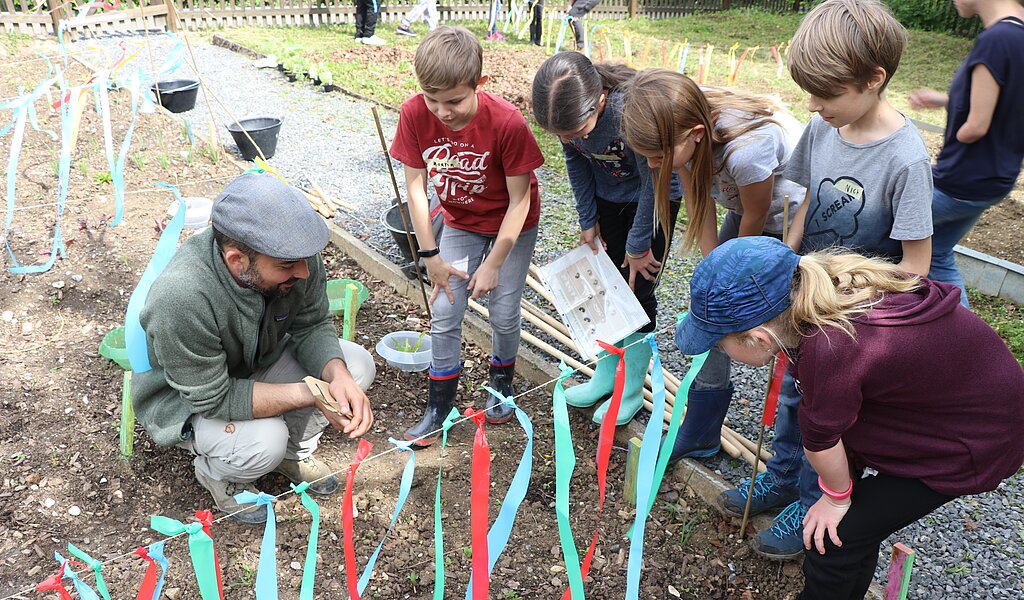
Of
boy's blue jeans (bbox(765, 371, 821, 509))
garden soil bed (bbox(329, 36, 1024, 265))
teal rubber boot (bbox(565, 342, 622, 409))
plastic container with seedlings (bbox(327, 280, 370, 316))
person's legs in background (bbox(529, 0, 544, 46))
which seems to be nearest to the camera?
boy's blue jeans (bbox(765, 371, 821, 509))

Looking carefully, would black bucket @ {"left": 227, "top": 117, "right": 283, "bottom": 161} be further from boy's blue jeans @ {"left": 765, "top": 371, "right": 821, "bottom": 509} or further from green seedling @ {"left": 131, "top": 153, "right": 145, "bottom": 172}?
boy's blue jeans @ {"left": 765, "top": 371, "right": 821, "bottom": 509}

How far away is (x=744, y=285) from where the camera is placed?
1.64 m

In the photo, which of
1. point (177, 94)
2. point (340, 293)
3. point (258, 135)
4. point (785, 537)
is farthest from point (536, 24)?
point (785, 537)

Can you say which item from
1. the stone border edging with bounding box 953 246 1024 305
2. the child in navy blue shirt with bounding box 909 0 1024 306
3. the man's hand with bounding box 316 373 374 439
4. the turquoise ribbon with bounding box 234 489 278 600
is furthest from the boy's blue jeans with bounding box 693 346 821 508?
the stone border edging with bounding box 953 246 1024 305

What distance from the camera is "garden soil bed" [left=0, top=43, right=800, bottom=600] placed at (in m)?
2.45

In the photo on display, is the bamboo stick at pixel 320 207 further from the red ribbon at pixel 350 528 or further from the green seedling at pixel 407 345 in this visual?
the red ribbon at pixel 350 528

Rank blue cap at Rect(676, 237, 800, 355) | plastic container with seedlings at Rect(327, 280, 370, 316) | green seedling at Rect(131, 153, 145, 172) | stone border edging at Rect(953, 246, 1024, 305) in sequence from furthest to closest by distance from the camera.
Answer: green seedling at Rect(131, 153, 145, 172), stone border edging at Rect(953, 246, 1024, 305), plastic container with seedlings at Rect(327, 280, 370, 316), blue cap at Rect(676, 237, 800, 355)

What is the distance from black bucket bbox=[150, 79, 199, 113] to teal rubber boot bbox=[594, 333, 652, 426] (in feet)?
17.0

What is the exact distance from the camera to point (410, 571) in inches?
98.5

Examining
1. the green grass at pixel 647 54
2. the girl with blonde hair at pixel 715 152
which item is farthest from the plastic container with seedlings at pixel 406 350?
the green grass at pixel 647 54

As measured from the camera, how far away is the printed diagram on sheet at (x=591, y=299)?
2.84m

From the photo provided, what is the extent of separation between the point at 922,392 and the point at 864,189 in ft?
2.13

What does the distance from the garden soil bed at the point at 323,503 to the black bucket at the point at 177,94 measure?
3.16 metres

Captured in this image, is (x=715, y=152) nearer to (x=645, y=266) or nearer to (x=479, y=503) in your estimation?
(x=645, y=266)
